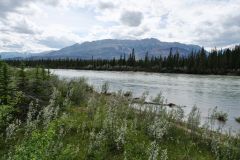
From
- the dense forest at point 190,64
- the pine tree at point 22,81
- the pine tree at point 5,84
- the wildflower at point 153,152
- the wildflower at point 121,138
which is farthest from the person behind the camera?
the dense forest at point 190,64

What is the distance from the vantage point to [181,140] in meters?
14.1

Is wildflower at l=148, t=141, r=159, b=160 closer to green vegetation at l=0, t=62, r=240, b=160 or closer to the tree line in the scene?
green vegetation at l=0, t=62, r=240, b=160

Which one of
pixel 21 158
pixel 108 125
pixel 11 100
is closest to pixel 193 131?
pixel 108 125

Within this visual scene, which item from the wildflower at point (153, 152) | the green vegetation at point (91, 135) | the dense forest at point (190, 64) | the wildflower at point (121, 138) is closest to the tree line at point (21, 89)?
the green vegetation at point (91, 135)

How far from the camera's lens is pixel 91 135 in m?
11.8

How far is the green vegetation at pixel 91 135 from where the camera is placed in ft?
32.6

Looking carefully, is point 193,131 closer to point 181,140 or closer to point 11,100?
point 181,140

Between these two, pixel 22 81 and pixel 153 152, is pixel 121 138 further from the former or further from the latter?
pixel 22 81

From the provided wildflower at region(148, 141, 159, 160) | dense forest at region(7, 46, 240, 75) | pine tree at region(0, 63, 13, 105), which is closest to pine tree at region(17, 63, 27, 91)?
pine tree at region(0, 63, 13, 105)

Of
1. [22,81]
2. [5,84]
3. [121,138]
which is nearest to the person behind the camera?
[121,138]

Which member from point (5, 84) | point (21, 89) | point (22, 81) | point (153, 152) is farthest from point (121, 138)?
point (22, 81)

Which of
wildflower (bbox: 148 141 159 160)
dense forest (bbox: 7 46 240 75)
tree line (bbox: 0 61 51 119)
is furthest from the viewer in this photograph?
dense forest (bbox: 7 46 240 75)

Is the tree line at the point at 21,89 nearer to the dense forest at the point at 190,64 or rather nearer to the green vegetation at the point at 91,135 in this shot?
the green vegetation at the point at 91,135

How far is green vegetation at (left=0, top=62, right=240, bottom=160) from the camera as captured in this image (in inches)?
392
